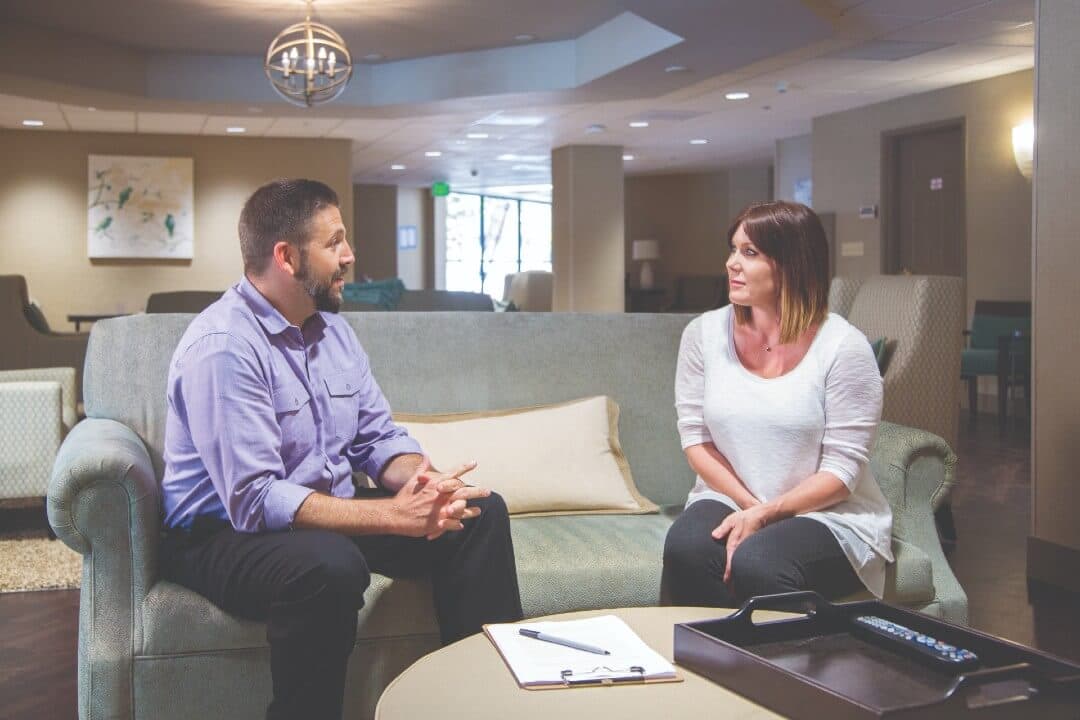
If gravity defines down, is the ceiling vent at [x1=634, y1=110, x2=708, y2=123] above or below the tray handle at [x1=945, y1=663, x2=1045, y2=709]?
above

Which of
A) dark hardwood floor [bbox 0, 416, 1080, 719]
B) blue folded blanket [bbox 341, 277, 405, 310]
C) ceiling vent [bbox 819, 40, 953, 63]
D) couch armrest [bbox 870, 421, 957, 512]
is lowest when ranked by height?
→ dark hardwood floor [bbox 0, 416, 1080, 719]

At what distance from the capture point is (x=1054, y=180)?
388cm

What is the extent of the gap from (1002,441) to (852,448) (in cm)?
554

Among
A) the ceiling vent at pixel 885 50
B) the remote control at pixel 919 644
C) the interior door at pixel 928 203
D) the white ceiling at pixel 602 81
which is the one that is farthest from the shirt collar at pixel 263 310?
the interior door at pixel 928 203

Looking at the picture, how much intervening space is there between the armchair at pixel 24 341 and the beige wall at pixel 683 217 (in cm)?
1244

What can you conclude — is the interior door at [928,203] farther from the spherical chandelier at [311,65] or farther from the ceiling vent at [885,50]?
the spherical chandelier at [311,65]

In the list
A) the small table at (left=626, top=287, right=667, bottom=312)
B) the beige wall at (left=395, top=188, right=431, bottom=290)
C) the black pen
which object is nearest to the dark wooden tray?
the black pen

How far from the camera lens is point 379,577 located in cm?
236

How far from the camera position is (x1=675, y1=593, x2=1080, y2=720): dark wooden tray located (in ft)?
4.50

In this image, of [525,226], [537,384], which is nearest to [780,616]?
[537,384]

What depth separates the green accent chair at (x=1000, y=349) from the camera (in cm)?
809

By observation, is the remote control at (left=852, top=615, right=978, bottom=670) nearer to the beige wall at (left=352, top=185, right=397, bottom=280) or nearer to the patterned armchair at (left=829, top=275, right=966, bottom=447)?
the patterned armchair at (left=829, top=275, right=966, bottom=447)

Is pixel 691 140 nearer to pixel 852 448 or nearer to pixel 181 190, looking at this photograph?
pixel 181 190

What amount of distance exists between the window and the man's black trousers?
20.0 m
